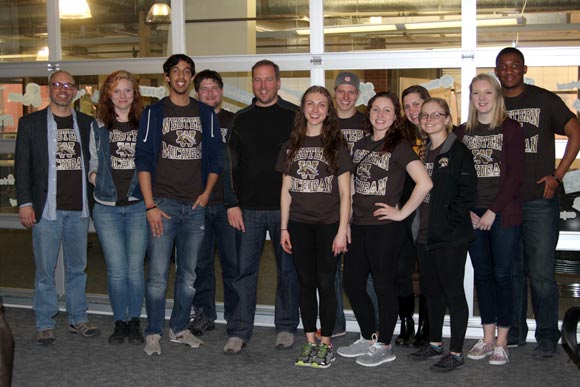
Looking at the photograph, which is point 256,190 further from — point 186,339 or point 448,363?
point 448,363

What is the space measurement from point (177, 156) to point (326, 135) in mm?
957

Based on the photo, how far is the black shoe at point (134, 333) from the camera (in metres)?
4.63

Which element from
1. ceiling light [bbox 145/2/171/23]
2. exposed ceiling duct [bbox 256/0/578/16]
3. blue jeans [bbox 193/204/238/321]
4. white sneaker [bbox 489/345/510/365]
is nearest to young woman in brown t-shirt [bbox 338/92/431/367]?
white sneaker [bbox 489/345/510/365]

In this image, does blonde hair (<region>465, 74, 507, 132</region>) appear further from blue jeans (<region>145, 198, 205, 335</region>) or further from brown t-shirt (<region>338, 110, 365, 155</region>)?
blue jeans (<region>145, 198, 205, 335</region>)

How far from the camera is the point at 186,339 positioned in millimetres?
4590

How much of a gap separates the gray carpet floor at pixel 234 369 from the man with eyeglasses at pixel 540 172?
1.18 feet

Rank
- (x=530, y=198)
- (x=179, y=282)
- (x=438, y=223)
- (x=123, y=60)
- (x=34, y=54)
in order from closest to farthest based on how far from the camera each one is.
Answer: (x=438, y=223) < (x=530, y=198) < (x=179, y=282) < (x=123, y=60) < (x=34, y=54)

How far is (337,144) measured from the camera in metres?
4.14

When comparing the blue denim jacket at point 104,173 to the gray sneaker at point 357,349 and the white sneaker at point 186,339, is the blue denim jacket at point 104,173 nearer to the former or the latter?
the white sneaker at point 186,339

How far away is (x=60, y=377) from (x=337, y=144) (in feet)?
6.82

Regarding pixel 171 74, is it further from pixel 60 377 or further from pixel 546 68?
pixel 546 68

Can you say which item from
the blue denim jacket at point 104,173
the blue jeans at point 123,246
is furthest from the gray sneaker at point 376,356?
the blue denim jacket at point 104,173

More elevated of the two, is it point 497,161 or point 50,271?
point 497,161

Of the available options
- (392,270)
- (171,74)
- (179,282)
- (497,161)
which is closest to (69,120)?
(171,74)
